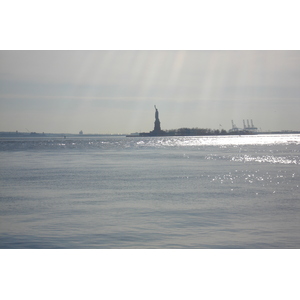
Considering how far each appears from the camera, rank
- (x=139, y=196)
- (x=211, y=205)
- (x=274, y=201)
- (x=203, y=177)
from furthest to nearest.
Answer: (x=203, y=177) → (x=139, y=196) → (x=274, y=201) → (x=211, y=205)

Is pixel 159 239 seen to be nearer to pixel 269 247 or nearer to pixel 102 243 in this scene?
pixel 102 243

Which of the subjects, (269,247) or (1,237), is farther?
(1,237)

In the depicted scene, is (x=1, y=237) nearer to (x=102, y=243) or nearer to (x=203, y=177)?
(x=102, y=243)

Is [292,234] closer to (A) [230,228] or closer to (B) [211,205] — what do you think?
(A) [230,228]

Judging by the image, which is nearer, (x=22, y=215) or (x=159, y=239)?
(x=159, y=239)

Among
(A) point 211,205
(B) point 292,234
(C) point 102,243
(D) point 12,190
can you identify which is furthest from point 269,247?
(D) point 12,190

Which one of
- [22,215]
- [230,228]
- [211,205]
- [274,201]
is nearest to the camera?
[230,228]

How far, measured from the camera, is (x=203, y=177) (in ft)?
73.2

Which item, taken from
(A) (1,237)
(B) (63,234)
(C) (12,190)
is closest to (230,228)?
(B) (63,234)

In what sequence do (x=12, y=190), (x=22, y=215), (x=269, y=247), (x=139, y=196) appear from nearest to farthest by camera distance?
(x=269, y=247) < (x=22, y=215) < (x=139, y=196) < (x=12, y=190)

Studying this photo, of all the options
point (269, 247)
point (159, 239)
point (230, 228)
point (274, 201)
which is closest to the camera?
Result: point (269, 247)

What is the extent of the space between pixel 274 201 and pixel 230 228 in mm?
4516

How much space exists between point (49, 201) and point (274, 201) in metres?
7.66

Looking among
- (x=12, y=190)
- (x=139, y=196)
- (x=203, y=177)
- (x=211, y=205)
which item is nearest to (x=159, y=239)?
(x=211, y=205)
